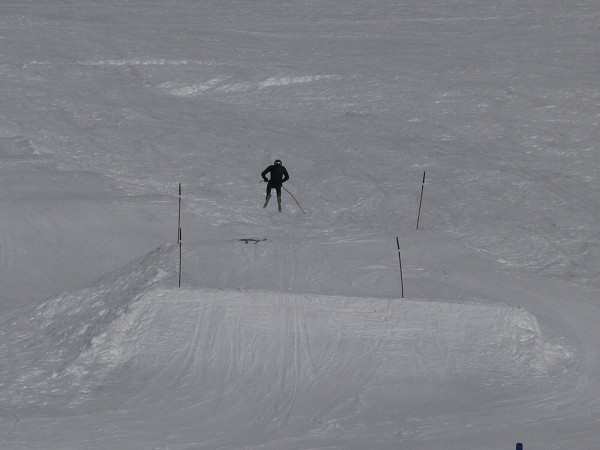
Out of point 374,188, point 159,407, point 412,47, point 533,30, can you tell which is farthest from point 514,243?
point 533,30

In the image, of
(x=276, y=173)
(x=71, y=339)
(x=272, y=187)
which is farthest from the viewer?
(x=272, y=187)

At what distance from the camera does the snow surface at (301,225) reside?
15023 mm

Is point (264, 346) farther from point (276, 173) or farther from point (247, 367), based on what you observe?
point (276, 173)

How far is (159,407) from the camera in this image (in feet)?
48.6

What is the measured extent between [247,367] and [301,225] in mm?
8708

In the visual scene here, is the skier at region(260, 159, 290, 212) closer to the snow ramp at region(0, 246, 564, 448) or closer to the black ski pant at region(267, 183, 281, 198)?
the black ski pant at region(267, 183, 281, 198)

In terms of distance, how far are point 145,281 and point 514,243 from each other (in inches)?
368

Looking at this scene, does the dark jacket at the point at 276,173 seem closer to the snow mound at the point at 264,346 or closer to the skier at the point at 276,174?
the skier at the point at 276,174

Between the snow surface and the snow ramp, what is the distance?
0.04 metres

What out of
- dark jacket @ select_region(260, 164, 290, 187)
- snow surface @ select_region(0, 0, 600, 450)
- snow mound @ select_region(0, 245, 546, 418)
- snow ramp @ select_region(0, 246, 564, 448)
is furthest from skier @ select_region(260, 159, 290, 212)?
snow mound @ select_region(0, 245, 546, 418)

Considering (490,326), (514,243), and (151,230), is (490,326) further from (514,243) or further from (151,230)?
(151,230)

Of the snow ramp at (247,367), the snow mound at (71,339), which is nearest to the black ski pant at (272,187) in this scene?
the snow mound at (71,339)

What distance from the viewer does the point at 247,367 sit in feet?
52.2

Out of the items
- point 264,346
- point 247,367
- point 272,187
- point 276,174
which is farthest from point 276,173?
point 247,367
